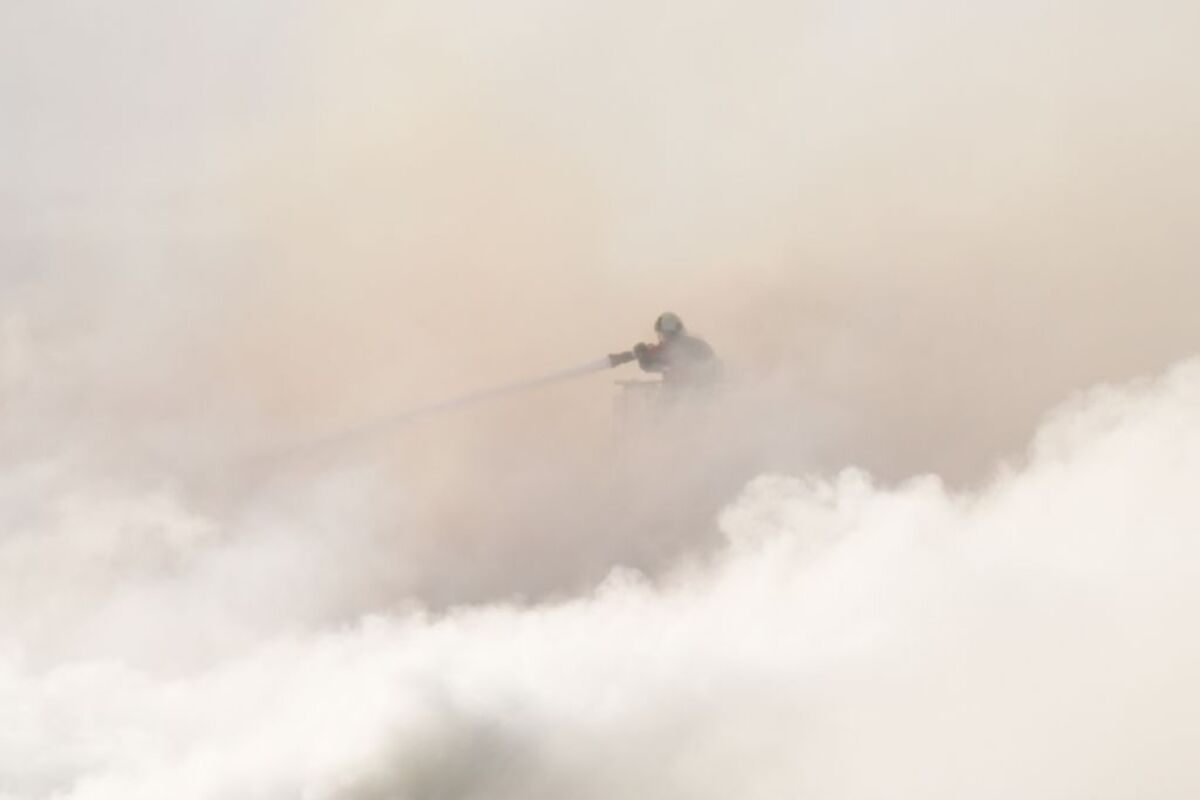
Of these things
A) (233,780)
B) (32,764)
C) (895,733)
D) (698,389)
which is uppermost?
(698,389)

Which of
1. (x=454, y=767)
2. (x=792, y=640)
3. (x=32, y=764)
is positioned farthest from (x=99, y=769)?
(x=792, y=640)

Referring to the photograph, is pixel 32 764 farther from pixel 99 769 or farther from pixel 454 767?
pixel 454 767

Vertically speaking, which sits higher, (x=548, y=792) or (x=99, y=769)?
(x=99, y=769)

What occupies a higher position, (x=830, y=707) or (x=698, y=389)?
(x=698, y=389)

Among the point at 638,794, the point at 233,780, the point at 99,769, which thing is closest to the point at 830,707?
the point at 638,794

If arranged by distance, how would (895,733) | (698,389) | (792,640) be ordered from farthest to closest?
(698,389), (792,640), (895,733)

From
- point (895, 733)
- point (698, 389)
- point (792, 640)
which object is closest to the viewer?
point (895, 733)

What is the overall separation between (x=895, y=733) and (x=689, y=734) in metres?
4.03

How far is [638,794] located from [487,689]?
3953mm

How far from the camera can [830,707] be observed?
29703 millimetres

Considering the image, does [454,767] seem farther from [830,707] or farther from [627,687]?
[830,707]

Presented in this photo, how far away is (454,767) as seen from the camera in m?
30.1

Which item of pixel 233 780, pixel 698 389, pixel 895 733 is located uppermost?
pixel 698 389

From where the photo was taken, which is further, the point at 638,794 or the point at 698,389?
the point at 698,389
